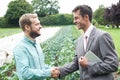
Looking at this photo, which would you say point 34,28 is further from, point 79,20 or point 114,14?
point 114,14

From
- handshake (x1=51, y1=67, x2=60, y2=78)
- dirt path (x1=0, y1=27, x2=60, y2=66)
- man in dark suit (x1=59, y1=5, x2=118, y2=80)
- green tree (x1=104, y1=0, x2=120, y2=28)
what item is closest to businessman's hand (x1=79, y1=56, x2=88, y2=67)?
man in dark suit (x1=59, y1=5, x2=118, y2=80)

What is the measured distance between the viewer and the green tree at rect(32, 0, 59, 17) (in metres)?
125

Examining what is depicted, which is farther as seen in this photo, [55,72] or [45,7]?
[45,7]

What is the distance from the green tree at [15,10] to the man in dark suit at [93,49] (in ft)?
326

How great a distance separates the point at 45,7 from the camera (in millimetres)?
126750

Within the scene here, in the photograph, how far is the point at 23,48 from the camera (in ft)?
15.2

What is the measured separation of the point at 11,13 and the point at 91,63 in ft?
346

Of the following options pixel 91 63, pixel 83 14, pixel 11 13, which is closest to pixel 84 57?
pixel 91 63

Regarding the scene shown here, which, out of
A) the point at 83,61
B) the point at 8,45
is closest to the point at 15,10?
the point at 8,45

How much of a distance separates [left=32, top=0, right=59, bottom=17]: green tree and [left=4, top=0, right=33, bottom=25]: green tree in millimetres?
6050

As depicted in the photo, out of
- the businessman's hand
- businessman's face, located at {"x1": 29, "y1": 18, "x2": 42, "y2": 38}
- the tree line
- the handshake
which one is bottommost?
the tree line

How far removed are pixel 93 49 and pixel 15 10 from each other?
10784 centimetres

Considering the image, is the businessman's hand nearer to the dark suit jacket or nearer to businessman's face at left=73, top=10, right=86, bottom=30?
the dark suit jacket

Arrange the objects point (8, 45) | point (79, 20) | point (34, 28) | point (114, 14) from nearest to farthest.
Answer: point (34, 28), point (79, 20), point (8, 45), point (114, 14)
